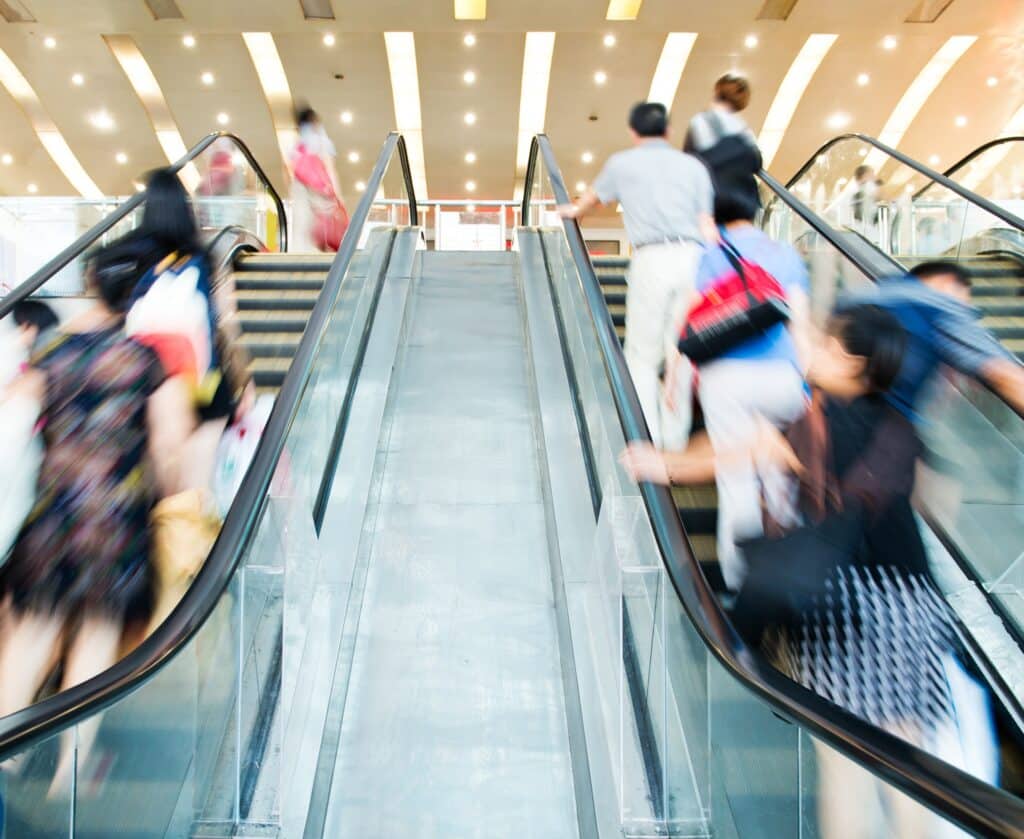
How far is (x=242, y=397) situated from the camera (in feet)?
8.57

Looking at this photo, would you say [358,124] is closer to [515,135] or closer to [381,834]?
[515,135]

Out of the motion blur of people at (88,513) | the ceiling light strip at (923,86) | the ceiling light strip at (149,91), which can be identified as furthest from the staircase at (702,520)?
the ceiling light strip at (923,86)

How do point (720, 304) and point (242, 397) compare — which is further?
point (242, 397)

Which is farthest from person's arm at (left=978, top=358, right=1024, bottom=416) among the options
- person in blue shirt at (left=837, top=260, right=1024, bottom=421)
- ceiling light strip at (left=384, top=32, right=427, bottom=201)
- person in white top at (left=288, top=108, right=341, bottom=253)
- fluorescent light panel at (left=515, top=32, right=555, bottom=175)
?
ceiling light strip at (left=384, top=32, right=427, bottom=201)

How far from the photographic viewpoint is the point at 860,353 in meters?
1.70

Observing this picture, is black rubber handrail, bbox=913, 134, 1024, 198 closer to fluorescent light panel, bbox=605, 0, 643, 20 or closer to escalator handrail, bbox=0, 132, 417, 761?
escalator handrail, bbox=0, 132, 417, 761

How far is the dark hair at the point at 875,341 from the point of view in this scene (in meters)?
1.68

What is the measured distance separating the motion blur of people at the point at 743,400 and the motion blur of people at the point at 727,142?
5.54 feet

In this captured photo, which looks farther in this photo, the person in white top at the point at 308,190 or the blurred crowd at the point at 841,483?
the person in white top at the point at 308,190

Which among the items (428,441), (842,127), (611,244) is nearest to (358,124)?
(611,244)

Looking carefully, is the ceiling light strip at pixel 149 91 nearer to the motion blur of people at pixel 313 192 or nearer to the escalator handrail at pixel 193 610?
the motion blur of people at pixel 313 192

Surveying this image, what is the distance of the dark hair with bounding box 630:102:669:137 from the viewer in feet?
11.4

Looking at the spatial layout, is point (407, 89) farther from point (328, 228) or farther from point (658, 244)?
point (658, 244)

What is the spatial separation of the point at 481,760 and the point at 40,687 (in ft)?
4.45
